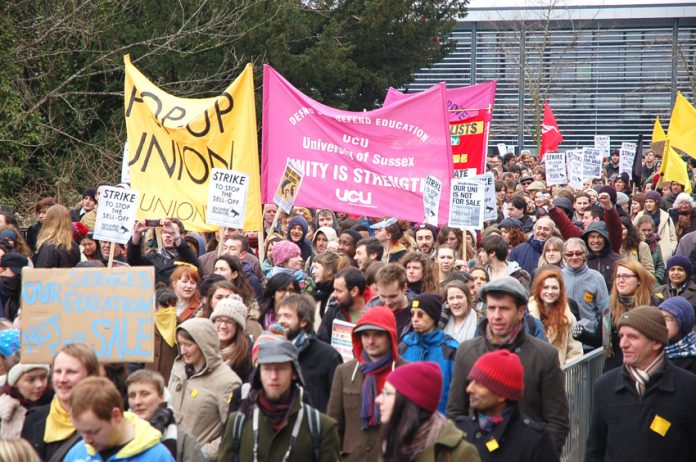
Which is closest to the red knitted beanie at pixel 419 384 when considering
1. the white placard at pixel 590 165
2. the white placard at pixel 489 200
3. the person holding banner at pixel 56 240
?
the person holding banner at pixel 56 240

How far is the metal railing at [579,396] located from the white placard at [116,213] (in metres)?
4.44

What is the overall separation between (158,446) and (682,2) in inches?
1761

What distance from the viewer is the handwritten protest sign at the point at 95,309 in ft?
22.4

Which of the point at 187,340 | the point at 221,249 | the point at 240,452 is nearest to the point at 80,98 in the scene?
the point at 221,249

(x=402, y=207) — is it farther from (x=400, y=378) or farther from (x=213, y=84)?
(x=213, y=84)

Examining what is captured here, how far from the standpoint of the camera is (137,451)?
203 inches

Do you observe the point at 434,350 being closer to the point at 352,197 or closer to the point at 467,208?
the point at 467,208

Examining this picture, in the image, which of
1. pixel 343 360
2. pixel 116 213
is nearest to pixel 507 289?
pixel 343 360

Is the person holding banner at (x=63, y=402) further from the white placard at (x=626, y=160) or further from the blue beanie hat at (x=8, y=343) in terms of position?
the white placard at (x=626, y=160)

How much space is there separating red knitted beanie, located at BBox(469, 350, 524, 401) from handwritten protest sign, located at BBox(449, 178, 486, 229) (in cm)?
717

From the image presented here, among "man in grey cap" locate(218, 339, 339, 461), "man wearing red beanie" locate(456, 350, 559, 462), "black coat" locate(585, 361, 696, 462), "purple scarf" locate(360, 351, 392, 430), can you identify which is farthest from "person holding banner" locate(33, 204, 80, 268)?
"man wearing red beanie" locate(456, 350, 559, 462)

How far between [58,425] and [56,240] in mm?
5418

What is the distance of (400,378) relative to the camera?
16.1 ft

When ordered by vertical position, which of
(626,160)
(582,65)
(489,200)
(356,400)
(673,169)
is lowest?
(356,400)
